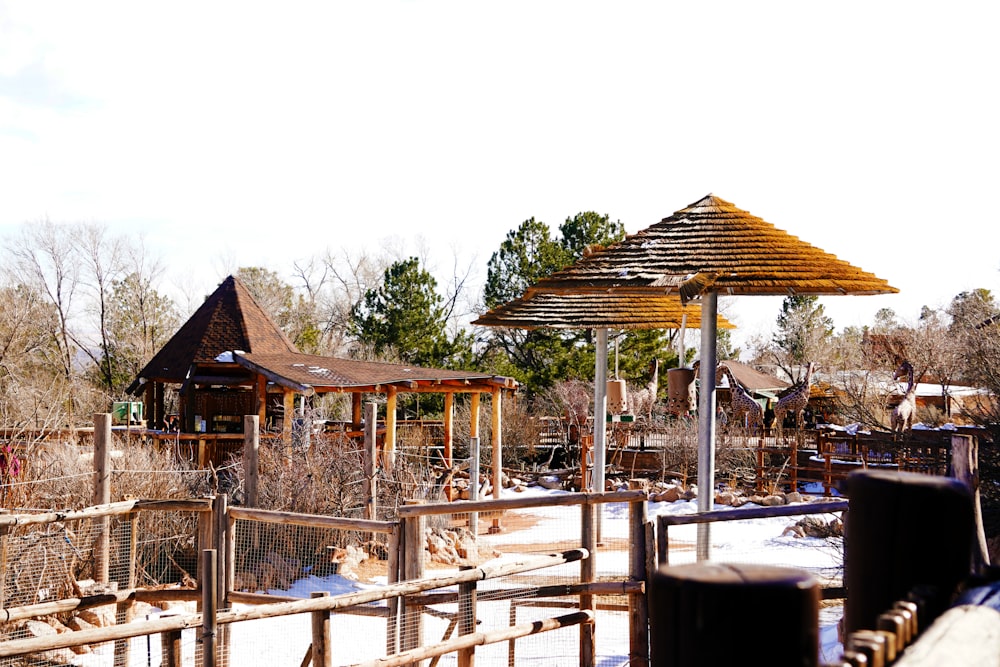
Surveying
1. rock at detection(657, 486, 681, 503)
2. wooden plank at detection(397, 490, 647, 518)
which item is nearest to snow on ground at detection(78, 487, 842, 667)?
wooden plank at detection(397, 490, 647, 518)

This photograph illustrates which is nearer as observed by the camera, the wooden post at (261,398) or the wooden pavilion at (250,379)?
the wooden pavilion at (250,379)

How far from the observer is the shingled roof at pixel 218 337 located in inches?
861

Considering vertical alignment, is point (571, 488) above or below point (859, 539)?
below

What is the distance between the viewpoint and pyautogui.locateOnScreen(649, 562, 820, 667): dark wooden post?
1.22 meters

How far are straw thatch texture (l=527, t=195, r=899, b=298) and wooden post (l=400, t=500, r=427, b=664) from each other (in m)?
2.66

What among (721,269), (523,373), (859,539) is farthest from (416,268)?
(859,539)

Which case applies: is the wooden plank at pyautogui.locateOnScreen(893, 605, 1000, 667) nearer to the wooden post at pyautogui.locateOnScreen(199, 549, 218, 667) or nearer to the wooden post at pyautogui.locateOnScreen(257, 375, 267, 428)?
the wooden post at pyautogui.locateOnScreen(199, 549, 218, 667)

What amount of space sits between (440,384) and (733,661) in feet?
59.9

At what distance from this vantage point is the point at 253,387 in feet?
65.1

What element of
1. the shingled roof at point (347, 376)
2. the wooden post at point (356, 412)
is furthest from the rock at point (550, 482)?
the wooden post at point (356, 412)

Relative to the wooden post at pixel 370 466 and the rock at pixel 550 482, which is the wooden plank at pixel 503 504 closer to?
the wooden post at pixel 370 466

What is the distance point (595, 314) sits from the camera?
1378cm

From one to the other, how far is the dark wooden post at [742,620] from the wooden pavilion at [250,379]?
1480cm

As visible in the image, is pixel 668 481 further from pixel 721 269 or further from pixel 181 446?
pixel 721 269
